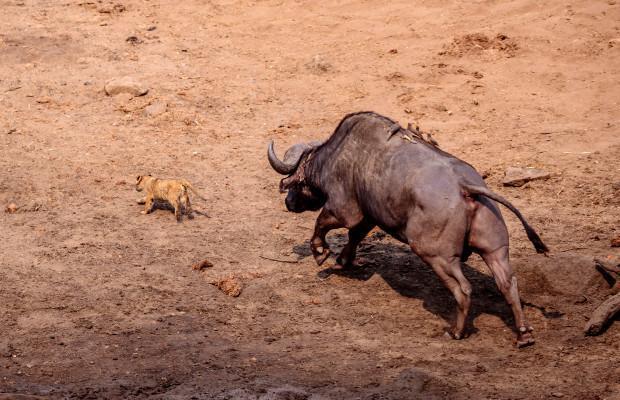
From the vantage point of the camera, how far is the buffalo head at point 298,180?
1043cm

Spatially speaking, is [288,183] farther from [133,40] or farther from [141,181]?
[133,40]

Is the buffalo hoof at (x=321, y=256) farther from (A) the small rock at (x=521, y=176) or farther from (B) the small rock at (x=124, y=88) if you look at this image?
(B) the small rock at (x=124, y=88)

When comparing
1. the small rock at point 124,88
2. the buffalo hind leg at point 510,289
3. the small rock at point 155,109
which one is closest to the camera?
the buffalo hind leg at point 510,289

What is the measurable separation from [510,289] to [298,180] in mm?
3038

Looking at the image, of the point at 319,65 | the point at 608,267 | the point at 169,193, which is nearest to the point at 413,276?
the point at 608,267

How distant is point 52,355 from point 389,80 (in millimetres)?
8577

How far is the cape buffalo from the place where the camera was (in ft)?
27.4

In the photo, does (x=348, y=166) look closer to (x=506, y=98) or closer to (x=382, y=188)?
(x=382, y=188)

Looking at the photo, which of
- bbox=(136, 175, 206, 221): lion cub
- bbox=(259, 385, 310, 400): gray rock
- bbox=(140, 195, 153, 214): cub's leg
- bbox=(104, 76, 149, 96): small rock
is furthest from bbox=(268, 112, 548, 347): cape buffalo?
bbox=(104, 76, 149, 96): small rock

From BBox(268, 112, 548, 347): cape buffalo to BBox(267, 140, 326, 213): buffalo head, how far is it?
0.19 m

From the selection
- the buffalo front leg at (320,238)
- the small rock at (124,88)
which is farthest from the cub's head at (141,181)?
the small rock at (124,88)

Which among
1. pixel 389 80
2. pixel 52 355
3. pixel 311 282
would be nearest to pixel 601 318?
pixel 311 282

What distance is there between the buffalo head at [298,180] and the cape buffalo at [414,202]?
0.63 feet

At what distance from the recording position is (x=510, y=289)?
8.33m
